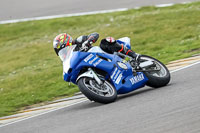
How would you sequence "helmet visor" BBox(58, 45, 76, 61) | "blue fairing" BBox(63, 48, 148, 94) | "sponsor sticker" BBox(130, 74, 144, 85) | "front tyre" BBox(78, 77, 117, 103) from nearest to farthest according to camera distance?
"front tyre" BBox(78, 77, 117, 103), "blue fairing" BBox(63, 48, 148, 94), "sponsor sticker" BBox(130, 74, 144, 85), "helmet visor" BBox(58, 45, 76, 61)

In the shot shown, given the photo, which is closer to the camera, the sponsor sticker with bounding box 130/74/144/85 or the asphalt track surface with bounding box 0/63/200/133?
the asphalt track surface with bounding box 0/63/200/133

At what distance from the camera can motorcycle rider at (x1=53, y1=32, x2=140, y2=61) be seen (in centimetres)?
865

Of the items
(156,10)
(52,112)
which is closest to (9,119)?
(52,112)

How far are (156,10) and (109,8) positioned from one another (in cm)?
243

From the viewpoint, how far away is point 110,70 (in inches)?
327

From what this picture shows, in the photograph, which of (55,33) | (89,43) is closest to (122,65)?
(89,43)

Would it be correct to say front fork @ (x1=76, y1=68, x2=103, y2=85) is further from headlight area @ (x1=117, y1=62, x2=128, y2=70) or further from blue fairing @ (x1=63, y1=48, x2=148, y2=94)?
headlight area @ (x1=117, y1=62, x2=128, y2=70)

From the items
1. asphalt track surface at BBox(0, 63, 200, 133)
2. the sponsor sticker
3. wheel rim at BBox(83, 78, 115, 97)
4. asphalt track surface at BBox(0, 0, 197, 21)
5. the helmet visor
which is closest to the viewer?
asphalt track surface at BBox(0, 63, 200, 133)

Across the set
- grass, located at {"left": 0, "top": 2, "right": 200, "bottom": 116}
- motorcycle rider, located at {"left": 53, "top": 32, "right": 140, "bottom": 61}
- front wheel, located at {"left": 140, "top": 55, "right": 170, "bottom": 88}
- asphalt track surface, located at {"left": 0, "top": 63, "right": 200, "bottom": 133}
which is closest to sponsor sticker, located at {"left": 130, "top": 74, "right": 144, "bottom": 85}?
front wheel, located at {"left": 140, "top": 55, "right": 170, "bottom": 88}

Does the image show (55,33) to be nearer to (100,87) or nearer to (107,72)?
(107,72)

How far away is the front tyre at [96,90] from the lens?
7.71 meters

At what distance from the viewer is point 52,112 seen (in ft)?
27.7

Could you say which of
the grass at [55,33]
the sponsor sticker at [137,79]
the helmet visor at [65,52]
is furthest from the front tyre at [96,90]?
the grass at [55,33]

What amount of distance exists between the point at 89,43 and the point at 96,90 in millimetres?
1078
